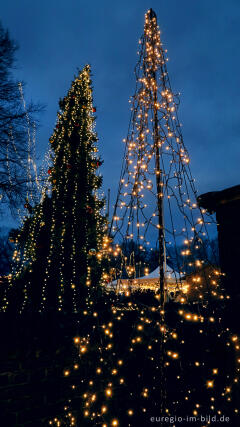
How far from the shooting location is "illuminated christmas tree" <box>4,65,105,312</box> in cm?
450

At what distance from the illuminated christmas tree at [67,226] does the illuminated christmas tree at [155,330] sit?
1624 millimetres

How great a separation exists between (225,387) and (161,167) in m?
2.92

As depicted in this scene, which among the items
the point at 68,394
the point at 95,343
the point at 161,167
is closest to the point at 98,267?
the point at 95,343

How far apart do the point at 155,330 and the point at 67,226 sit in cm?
291

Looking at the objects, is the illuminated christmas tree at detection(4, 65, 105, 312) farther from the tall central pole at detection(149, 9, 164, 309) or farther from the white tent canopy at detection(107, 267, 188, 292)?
the tall central pole at detection(149, 9, 164, 309)

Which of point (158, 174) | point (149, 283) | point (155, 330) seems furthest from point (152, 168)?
point (149, 283)

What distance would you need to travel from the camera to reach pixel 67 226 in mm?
4871

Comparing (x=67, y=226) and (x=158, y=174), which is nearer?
(x=158, y=174)

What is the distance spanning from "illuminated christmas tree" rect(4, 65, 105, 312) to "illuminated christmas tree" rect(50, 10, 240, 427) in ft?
5.33

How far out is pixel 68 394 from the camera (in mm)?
2902

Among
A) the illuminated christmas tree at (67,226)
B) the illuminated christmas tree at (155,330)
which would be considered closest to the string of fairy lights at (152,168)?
the illuminated christmas tree at (155,330)

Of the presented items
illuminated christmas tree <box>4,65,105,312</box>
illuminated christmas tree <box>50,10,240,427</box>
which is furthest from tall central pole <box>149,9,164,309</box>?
illuminated christmas tree <box>4,65,105,312</box>

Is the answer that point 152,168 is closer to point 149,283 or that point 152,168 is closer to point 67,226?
point 67,226

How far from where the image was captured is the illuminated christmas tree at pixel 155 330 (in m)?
2.71
